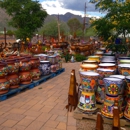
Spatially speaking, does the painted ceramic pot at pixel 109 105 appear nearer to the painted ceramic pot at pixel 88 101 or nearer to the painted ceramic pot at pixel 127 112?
the painted ceramic pot at pixel 127 112

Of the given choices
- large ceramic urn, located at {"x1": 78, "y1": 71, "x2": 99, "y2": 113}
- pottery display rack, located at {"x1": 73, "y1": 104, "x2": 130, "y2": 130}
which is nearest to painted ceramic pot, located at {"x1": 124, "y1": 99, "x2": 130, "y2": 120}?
pottery display rack, located at {"x1": 73, "y1": 104, "x2": 130, "y2": 130}

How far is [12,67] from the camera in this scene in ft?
15.9

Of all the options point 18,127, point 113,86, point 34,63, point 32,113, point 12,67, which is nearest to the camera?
point 113,86

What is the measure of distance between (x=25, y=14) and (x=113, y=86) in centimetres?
1152

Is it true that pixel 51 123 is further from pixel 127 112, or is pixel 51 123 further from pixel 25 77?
pixel 25 77

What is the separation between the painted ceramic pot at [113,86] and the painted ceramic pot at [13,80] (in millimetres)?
2691

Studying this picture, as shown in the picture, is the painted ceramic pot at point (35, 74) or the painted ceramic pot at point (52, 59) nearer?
the painted ceramic pot at point (35, 74)

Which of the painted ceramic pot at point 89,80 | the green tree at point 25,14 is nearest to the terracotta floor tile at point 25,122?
the painted ceramic pot at point 89,80

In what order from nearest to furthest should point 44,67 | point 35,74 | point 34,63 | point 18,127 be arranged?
1. point 18,127
2. point 34,63
3. point 35,74
4. point 44,67

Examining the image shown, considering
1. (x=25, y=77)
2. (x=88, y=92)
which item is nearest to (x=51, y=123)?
(x=88, y=92)

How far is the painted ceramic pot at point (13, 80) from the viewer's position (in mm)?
4863

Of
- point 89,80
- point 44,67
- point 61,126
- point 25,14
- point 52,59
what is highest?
point 25,14

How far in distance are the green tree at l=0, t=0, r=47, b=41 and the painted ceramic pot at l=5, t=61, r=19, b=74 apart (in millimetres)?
8975

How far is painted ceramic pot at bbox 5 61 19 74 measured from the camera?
15.7ft
